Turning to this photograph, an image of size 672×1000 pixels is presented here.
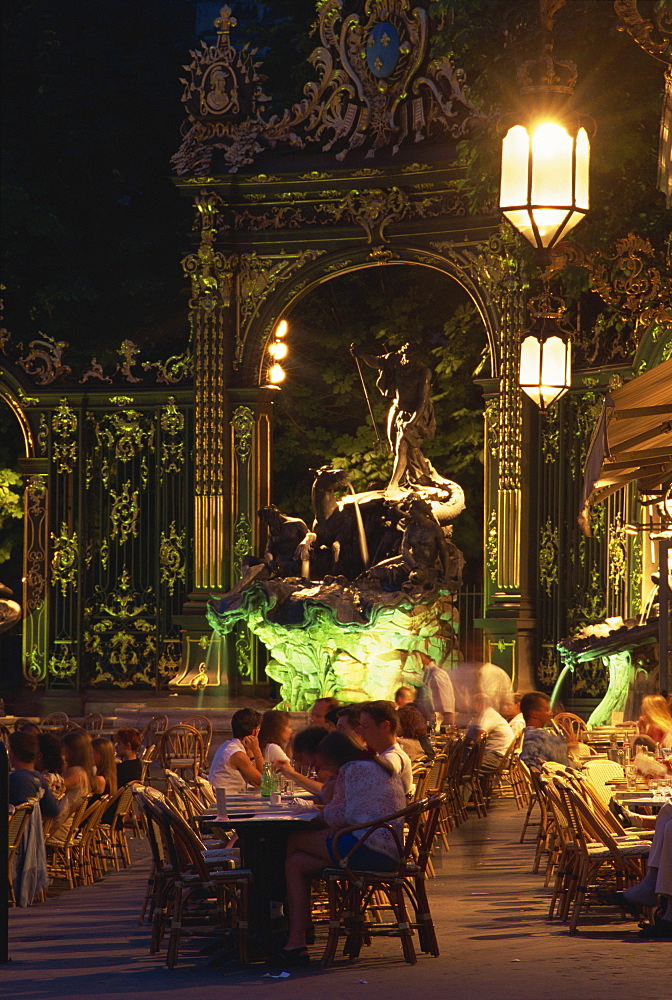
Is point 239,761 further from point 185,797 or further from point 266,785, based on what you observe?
point 266,785

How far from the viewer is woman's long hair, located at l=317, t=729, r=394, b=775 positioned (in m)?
9.16

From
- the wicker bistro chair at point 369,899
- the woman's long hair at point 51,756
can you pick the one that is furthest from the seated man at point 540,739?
the woman's long hair at point 51,756

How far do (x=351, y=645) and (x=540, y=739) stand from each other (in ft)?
27.6

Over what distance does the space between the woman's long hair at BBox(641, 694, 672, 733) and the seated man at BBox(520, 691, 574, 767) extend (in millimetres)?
848

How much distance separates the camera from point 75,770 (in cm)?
1242

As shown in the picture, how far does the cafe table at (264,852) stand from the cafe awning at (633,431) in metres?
3.22

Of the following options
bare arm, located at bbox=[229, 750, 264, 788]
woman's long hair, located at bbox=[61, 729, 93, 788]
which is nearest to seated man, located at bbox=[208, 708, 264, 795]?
bare arm, located at bbox=[229, 750, 264, 788]

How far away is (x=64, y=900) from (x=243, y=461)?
11.3 metres

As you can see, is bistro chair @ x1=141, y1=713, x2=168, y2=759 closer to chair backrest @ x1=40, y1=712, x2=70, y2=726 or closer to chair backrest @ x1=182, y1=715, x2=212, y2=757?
chair backrest @ x1=182, y1=715, x2=212, y2=757

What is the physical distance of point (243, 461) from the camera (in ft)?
73.7

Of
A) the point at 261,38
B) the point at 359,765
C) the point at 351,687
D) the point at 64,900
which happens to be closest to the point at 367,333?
the point at 261,38

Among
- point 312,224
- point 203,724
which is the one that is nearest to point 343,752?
point 203,724

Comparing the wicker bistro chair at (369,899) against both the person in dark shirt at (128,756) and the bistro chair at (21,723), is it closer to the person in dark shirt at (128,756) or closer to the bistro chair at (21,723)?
the person in dark shirt at (128,756)

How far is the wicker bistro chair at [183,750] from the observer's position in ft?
55.5
